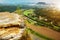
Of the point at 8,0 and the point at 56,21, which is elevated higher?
the point at 8,0

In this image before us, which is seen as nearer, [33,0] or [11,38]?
[11,38]

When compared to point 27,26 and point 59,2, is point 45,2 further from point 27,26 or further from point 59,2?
point 27,26

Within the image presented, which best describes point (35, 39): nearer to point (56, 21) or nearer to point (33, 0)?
point (56, 21)

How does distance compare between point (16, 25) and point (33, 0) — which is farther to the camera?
point (33, 0)

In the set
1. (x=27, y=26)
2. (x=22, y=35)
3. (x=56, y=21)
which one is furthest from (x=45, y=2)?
(x=22, y=35)

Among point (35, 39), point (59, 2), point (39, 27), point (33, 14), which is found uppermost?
point (59, 2)

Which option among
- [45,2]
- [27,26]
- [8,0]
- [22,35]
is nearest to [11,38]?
[22,35]
